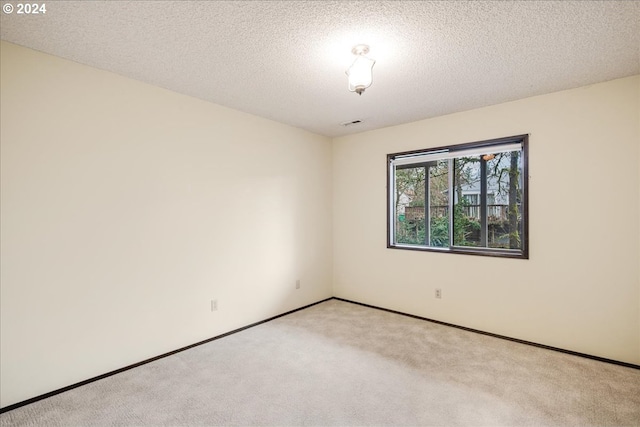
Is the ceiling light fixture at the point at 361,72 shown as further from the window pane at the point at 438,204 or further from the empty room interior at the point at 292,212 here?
the window pane at the point at 438,204

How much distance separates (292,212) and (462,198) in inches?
84.8

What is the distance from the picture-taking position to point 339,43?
2.09 m

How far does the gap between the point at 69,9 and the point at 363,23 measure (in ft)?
5.53

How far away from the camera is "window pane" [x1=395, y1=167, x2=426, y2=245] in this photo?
419 centimetres

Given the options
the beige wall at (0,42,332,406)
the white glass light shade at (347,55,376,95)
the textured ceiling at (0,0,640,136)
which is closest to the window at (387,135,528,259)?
the textured ceiling at (0,0,640,136)

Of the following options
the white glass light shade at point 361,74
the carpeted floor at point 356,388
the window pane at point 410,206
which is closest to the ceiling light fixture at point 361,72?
the white glass light shade at point 361,74

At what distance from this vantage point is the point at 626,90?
263 centimetres

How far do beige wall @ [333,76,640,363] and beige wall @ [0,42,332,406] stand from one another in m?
2.11

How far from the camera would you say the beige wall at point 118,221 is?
2123 millimetres

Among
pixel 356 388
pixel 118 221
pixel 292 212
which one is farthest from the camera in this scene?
pixel 292 212

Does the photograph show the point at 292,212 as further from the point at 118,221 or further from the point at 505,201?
the point at 505,201

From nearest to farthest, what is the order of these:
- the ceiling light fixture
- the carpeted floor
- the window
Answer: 1. the carpeted floor
2. the ceiling light fixture
3. the window

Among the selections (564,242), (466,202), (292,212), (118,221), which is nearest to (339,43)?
(118,221)

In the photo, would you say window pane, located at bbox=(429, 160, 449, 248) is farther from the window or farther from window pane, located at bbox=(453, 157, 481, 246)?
window pane, located at bbox=(453, 157, 481, 246)
